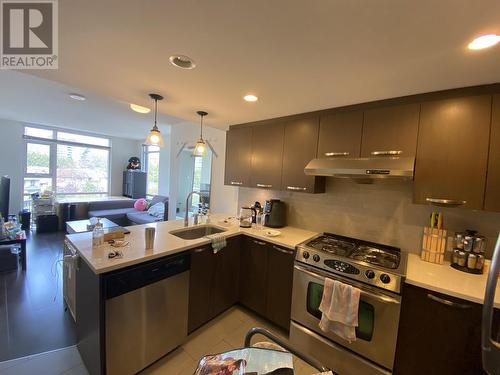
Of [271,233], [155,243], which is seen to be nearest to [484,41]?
[271,233]

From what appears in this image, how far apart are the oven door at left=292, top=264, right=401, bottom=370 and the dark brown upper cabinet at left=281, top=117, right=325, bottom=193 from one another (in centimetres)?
86

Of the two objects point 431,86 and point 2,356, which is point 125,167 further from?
point 431,86

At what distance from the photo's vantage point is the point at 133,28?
1.04 metres

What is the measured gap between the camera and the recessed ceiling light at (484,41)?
0.98 m

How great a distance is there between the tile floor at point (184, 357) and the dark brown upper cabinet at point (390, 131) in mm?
1929

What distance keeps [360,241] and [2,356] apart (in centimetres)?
317

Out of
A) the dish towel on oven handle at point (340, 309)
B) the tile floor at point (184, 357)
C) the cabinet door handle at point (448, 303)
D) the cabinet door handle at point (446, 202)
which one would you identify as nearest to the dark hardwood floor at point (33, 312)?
the tile floor at point (184, 357)

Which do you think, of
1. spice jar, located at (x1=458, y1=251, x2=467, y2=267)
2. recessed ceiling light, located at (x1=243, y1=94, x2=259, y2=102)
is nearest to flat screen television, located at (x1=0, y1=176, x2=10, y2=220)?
recessed ceiling light, located at (x1=243, y1=94, x2=259, y2=102)

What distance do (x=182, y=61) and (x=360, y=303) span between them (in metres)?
2.08

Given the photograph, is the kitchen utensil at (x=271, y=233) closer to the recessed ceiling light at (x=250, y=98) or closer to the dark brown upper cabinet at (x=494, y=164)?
the recessed ceiling light at (x=250, y=98)

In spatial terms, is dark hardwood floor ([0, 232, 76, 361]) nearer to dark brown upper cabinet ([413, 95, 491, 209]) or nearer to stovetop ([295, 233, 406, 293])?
stovetop ([295, 233, 406, 293])

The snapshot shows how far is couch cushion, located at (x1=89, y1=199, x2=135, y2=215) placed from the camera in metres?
5.43

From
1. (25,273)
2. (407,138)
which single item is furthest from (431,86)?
(25,273)

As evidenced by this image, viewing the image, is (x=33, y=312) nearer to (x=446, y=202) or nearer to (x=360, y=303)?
(x=360, y=303)
